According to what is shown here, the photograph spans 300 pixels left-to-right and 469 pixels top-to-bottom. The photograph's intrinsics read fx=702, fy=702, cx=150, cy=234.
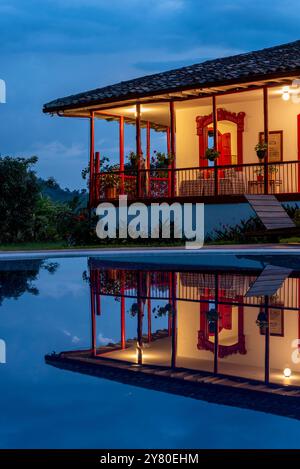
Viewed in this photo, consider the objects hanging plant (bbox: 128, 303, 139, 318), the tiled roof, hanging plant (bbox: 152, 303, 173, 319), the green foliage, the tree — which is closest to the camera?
hanging plant (bbox: 152, 303, 173, 319)

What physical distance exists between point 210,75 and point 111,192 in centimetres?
474

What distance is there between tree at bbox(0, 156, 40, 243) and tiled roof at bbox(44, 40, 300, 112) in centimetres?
209

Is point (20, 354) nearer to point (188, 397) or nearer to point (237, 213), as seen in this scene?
point (188, 397)

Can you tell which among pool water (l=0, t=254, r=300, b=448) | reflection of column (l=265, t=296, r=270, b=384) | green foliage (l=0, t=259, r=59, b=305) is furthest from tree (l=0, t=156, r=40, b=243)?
reflection of column (l=265, t=296, r=270, b=384)

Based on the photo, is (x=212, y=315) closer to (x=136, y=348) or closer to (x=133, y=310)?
(x=133, y=310)

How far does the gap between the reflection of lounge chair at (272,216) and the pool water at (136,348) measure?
4.54m

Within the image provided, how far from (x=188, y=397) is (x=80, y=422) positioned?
746 mm

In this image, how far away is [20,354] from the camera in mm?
5375

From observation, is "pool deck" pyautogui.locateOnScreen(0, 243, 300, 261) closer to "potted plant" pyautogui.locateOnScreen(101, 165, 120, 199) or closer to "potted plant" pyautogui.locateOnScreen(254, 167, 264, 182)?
"potted plant" pyautogui.locateOnScreen(254, 167, 264, 182)

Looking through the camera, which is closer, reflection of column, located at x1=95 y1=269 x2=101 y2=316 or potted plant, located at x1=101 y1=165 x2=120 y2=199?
reflection of column, located at x1=95 y1=269 x2=101 y2=316

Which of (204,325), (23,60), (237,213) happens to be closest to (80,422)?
(204,325)

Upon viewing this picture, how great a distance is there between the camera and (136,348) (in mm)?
5793

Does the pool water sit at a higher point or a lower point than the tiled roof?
lower

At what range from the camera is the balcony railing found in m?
19.7
